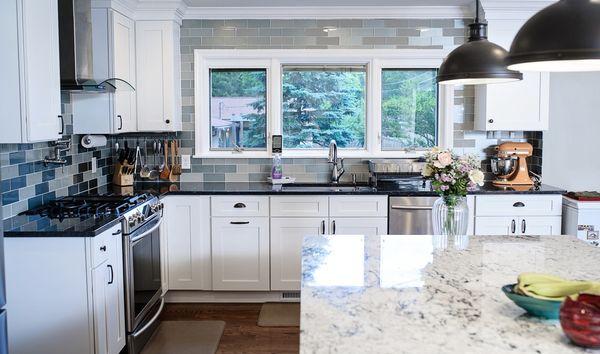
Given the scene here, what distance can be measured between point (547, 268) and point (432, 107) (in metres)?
3.08

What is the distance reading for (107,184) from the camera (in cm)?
495

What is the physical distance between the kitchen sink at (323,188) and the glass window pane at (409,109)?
56 centimetres

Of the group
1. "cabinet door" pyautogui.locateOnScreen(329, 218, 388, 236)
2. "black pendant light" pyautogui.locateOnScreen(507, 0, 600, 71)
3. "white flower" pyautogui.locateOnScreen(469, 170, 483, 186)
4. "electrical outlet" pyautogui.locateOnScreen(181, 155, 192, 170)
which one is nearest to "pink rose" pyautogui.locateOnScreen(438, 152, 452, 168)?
"white flower" pyautogui.locateOnScreen(469, 170, 483, 186)

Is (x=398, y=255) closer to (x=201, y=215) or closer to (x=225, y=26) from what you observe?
(x=201, y=215)

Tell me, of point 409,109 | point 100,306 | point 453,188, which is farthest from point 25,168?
point 409,109

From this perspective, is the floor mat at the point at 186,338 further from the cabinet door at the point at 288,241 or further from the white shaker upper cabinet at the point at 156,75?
the white shaker upper cabinet at the point at 156,75

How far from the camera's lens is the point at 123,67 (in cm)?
448

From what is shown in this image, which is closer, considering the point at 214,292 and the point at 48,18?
the point at 48,18

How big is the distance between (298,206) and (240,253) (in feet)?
2.00

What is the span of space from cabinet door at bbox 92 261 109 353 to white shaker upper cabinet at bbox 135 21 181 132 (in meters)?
1.95

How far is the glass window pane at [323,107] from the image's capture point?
5234 mm

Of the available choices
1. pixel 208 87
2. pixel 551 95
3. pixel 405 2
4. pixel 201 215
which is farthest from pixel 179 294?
pixel 551 95

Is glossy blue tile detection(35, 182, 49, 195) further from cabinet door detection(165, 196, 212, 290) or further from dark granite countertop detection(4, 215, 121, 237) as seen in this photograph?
cabinet door detection(165, 196, 212, 290)

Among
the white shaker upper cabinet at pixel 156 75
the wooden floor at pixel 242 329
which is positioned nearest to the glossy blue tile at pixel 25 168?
the white shaker upper cabinet at pixel 156 75
